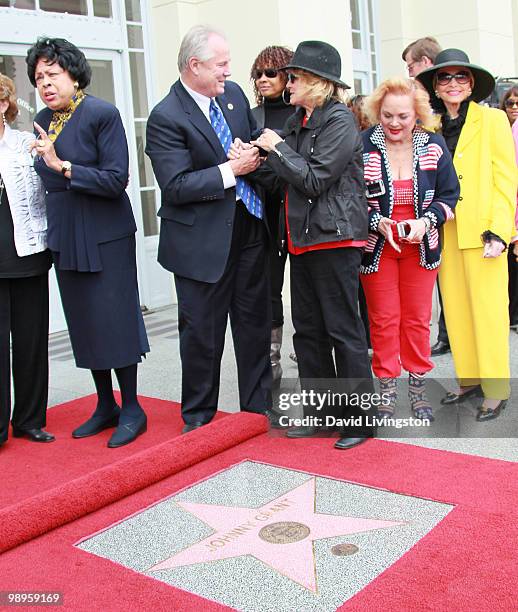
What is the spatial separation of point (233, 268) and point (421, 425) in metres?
1.18

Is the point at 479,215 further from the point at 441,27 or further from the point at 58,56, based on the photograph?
the point at 441,27

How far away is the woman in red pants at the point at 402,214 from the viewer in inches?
152

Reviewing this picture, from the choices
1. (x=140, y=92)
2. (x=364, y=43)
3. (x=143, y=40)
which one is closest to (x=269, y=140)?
(x=140, y=92)

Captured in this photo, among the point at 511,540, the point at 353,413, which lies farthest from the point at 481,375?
the point at 511,540

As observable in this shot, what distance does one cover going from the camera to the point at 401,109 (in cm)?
382

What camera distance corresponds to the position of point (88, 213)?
3.84m

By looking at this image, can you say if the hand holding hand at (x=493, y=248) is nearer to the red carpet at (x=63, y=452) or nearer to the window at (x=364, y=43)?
the red carpet at (x=63, y=452)

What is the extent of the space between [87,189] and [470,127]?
6.04 ft

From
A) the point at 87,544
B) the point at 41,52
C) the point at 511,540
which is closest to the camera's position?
the point at 511,540

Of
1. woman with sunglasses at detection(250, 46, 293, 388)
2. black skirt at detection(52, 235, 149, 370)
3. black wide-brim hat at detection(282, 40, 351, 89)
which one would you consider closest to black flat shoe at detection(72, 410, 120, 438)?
black skirt at detection(52, 235, 149, 370)

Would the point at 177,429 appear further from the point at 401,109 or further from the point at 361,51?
the point at 361,51

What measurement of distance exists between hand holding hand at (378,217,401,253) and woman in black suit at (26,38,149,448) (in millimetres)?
1178

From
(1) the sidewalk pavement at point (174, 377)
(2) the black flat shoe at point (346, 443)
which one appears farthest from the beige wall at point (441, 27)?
(2) the black flat shoe at point (346, 443)

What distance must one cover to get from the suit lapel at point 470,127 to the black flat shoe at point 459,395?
1.24 meters
